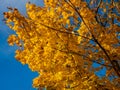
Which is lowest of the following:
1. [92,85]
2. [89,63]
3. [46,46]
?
[92,85]

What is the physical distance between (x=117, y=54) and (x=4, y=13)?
2910 mm

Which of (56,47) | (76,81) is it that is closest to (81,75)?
(76,81)

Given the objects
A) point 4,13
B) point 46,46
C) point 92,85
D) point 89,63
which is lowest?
point 92,85

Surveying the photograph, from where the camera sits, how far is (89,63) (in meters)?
6.73

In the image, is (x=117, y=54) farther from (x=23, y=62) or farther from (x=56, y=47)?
(x=23, y=62)

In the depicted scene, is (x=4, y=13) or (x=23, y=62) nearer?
(x=4, y=13)

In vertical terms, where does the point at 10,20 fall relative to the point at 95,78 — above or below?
above

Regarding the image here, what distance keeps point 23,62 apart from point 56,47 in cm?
156

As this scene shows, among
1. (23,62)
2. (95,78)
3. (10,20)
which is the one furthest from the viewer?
(23,62)

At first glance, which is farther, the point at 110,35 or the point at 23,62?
the point at 23,62

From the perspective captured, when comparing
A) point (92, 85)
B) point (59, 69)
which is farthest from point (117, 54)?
point (59, 69)

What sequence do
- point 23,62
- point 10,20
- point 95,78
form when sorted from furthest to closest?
point 23,62
point 10,20
point 95,78

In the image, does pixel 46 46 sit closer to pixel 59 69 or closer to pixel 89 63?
pixel 59 69

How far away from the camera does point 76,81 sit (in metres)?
6.53
